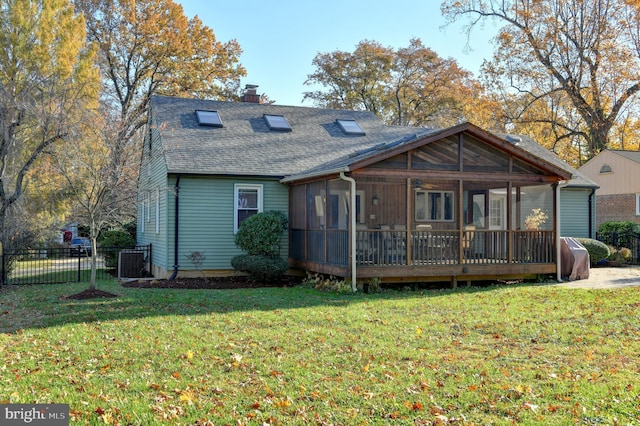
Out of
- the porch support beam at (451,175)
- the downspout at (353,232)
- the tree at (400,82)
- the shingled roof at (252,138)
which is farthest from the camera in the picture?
the tree at (400,82)

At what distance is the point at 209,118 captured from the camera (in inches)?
727

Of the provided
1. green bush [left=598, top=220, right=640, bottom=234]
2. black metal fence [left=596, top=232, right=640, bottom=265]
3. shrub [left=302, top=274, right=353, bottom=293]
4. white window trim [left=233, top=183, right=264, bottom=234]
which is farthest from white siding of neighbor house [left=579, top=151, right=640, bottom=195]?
white window trim [left=233, top=183, right=264, bottom=234]

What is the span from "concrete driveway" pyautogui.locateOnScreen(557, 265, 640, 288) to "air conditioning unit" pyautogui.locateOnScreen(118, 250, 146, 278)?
1191 cm

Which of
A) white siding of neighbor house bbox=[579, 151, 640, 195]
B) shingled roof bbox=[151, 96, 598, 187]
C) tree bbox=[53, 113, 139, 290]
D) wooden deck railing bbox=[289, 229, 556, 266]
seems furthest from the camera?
white siding of neighbor house bbox=[579, 151, 640, 195]

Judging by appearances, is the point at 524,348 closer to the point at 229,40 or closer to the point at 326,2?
the point at 326,2

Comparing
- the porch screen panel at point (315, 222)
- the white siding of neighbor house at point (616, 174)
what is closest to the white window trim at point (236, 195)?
the porch screen panel at point (315, 222)

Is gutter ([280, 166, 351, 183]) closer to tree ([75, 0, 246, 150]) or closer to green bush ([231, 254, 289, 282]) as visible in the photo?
green bush ([231, 254, 289, 282])

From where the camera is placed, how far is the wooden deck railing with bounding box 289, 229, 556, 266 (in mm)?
13172

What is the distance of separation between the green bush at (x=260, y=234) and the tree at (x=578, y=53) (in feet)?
73.7

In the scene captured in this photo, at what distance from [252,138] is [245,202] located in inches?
98.5

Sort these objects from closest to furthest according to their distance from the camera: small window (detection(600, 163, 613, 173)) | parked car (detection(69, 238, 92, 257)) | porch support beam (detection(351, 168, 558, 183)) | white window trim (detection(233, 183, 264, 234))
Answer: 1. porch support beam (detection(351, 168, 558, 183))
2. white window trim (detection(233, 183, 264, 234))
3. parked car (detection(69, 238, 92, 257))
4. small window (detection(600, 163, 613, 173))

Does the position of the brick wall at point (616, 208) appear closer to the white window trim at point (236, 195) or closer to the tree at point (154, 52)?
the white window trim at point (236, 195)

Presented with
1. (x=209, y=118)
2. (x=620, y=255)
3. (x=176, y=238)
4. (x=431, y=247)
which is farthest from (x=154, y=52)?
(x=620, y=255)

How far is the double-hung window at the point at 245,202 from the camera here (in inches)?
639
